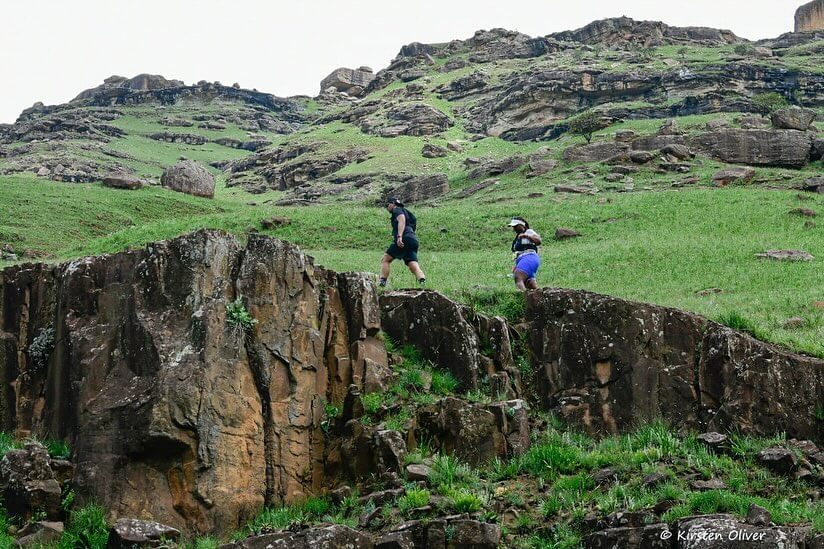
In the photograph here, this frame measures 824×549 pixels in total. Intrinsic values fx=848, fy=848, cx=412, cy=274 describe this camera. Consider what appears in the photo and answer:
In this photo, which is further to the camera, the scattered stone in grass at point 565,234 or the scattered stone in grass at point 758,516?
the scattered stone in grass at point 565,234

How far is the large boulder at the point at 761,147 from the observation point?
44.3 meters

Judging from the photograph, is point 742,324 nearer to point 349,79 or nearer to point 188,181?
point 188,181

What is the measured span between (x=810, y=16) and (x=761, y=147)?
88.1m

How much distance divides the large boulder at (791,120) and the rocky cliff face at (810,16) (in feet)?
252

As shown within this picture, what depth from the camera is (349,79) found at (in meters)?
150

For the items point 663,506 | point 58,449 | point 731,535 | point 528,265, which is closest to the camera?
point 731,535

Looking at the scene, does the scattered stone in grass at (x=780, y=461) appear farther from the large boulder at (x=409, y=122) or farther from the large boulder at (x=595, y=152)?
the large boulder at (x=409, y=122)

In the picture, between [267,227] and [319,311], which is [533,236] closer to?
[319,311]

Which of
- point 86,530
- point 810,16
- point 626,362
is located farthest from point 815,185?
point 810,16

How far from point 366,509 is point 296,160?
2724 inches

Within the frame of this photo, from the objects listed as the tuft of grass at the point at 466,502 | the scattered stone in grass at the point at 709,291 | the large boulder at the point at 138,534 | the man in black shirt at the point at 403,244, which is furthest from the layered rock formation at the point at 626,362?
the scattered stone in grass at the point at 709,291

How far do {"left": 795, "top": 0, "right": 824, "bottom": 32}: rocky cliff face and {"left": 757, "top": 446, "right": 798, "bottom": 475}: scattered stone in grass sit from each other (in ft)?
403

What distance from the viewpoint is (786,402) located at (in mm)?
11453

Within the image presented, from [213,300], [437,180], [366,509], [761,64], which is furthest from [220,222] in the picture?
[761,64]
